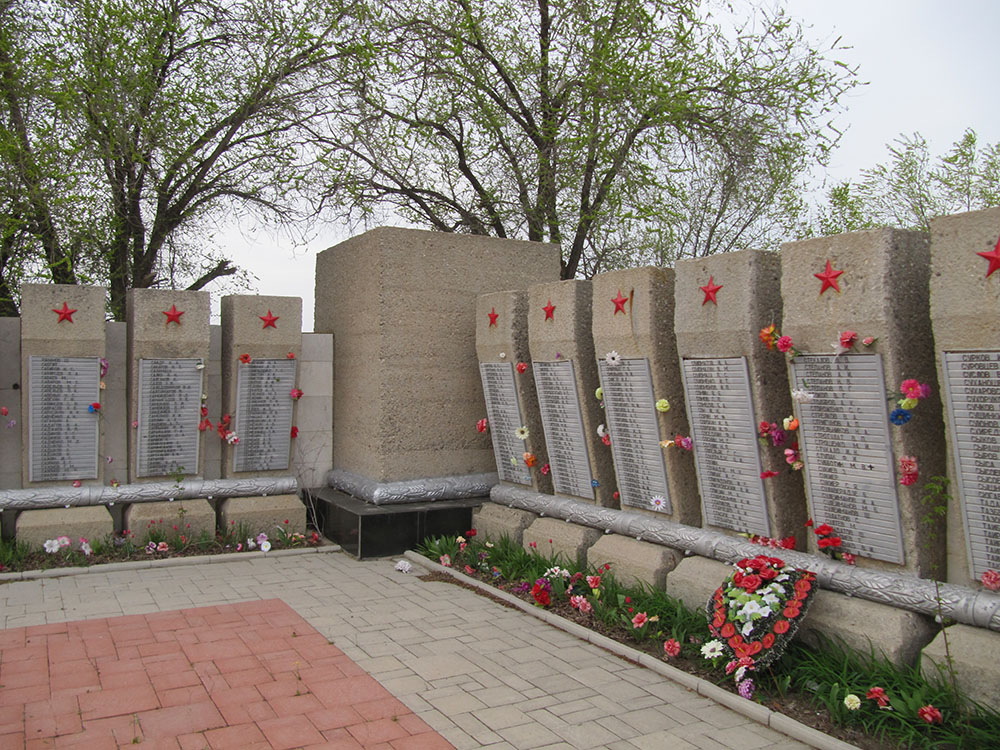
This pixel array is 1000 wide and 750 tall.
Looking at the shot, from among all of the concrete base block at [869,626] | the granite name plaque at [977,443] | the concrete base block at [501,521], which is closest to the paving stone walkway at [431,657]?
the concrete base block at [869,626]

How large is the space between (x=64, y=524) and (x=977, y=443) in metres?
6.24

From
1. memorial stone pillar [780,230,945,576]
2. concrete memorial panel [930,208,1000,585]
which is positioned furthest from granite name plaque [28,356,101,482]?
concrete memorial panel [930,208,1000,585]

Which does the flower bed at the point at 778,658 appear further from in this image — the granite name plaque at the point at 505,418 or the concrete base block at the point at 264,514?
the concrete base block at the point at 264,514

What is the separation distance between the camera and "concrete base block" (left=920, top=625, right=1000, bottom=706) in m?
3.46

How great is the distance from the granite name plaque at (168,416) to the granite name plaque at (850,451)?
4.96 m

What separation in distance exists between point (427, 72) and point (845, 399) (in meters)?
9.19

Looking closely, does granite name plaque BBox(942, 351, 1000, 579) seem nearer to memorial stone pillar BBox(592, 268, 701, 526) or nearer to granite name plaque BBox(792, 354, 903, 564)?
granite name plaque BBox(792, 354, 903, 564)

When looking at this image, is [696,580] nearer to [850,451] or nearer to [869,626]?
[869,626]

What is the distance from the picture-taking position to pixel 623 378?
5.59 meters

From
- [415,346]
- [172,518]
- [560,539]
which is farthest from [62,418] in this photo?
[560,539]

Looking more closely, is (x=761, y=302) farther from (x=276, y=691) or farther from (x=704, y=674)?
(x=276, y=691)

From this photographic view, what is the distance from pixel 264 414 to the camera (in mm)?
7422

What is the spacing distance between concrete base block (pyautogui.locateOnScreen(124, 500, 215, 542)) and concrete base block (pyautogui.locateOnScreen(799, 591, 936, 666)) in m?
4.89

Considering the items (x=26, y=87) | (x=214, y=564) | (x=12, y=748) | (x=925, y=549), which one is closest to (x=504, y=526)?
(x=214, y=564)
